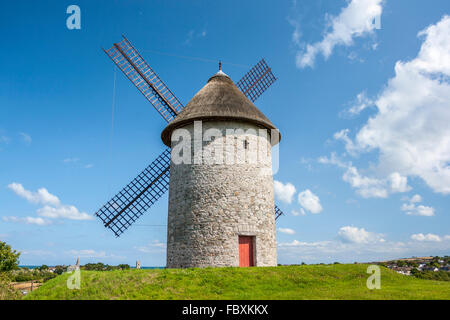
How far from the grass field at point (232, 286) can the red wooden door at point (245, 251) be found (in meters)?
2.12

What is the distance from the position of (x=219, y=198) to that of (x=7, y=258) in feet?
57.5

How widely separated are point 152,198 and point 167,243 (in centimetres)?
327

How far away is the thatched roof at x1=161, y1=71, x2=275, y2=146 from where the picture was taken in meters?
14.9

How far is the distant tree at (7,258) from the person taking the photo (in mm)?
22500

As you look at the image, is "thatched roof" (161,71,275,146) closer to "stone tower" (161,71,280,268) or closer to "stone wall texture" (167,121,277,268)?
"stone tower" (161,71,280,268)

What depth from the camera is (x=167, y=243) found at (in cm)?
1546

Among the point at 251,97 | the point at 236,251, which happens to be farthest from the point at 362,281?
the point at 251,97

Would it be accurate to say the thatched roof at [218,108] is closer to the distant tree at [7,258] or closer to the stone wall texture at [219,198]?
the stone wall texture at [219,198]

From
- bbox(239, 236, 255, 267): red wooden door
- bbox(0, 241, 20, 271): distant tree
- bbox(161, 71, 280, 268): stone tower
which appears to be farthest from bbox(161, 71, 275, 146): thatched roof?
bbox(0, 241, 20, 271): distant tree

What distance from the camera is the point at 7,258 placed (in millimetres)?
22688

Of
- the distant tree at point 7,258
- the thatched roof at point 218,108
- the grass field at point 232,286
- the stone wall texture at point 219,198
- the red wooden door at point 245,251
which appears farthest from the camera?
the distant tree at point 7,258

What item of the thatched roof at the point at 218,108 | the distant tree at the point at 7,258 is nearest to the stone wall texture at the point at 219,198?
the thatched roof at the point at 218,108
